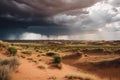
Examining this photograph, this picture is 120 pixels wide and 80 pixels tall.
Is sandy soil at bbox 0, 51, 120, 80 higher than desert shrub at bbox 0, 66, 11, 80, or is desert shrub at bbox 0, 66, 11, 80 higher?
desert shrub at bbox 0, 66, 11, 80

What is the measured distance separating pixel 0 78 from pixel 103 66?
14688 millimetres

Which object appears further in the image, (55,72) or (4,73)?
(55,72)

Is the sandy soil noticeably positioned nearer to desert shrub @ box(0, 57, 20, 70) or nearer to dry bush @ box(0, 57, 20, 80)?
desert shrub @ box(0, 57, 20, 70)

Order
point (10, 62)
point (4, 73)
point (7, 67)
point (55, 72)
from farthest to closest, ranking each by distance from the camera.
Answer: point (55, 72) < point (10, 62) < point (7, 67) < point (4, 73)

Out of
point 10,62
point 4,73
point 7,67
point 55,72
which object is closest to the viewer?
point 4,73

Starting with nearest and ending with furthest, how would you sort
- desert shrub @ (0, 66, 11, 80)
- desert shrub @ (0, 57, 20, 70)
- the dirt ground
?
1. desert shrub @ (0, 66, 11, 80)
2. desert shrub @ (0, 57, 20, 70)
3. the dirt ground

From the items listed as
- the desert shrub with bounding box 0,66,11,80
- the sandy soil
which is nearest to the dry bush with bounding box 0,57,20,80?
the desert shrub with bounding box 0,66,11,80

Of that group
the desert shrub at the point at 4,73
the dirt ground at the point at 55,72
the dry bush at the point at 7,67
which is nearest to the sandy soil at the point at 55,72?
the dirt ground at the point at 55,72

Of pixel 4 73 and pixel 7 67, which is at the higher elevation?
pixel 7 67

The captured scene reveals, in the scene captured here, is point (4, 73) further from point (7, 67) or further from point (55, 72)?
point (55, 72)

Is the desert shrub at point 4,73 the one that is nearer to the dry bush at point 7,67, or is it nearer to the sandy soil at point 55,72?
the dry bush at point 7,67

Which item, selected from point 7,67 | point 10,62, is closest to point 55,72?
point 10,62

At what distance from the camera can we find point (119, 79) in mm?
20172

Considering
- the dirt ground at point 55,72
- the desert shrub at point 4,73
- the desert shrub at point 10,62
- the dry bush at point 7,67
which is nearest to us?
the desert shrub at point 4,73
